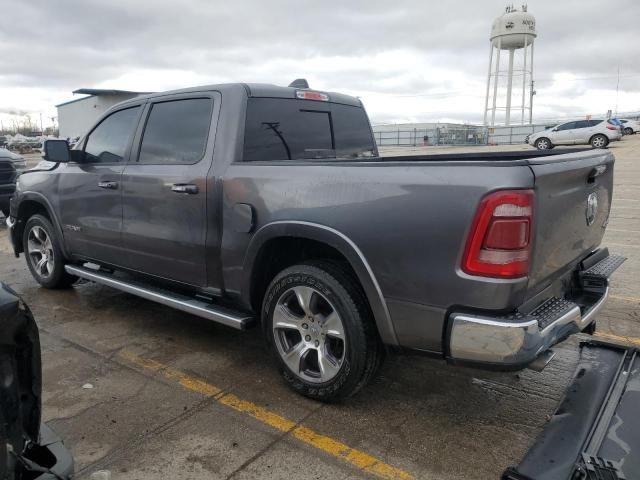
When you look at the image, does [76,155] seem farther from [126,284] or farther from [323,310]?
[323,310]

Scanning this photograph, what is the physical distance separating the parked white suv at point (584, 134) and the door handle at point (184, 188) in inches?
1113

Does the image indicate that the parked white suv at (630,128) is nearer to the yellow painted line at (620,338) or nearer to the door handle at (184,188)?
the yellow painted line at (620,338)

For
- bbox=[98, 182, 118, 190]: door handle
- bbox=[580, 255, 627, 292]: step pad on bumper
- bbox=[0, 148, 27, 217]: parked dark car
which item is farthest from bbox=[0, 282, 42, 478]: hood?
bbox=[0, 148, 27, 217]: parked dark car

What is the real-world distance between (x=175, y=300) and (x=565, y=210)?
2.60m

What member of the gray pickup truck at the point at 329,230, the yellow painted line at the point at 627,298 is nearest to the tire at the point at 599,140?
the yellow painted line at the point at 627,298

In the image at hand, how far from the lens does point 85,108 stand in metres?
43.0

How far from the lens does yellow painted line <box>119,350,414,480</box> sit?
2.70 m

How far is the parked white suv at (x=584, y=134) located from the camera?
29109mm

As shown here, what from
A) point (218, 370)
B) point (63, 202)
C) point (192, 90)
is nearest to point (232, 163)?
point (192, 90)

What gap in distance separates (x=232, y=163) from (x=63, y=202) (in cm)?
232

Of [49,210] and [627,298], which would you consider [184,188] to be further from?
[627,298]

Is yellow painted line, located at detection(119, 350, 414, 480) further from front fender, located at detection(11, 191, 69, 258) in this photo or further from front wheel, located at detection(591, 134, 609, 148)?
front wheel, located at detection(591, 134, 609, 148)

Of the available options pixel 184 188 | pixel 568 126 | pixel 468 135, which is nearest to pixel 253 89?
pixel 184 188

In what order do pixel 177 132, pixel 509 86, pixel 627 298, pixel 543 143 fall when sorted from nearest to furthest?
pixel 177 132 < pixel 627 298 < pixel 543 143 < pixel 509 86
